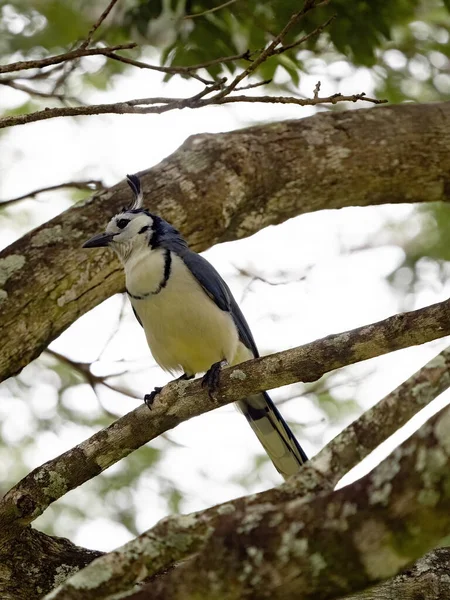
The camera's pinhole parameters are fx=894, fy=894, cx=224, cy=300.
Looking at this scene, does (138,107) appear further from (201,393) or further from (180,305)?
(180,305)

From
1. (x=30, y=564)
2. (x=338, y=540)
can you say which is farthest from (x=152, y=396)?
(x=338, y=540)

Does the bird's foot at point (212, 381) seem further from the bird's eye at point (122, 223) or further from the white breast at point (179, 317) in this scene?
the bird's eye at point (122, 223)

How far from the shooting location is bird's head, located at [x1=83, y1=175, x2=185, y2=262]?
4.38m

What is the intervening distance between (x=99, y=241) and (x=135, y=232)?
282 mm

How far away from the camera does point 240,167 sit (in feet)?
15.7

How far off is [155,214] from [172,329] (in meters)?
0.63

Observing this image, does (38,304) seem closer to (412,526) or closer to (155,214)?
(155,214)

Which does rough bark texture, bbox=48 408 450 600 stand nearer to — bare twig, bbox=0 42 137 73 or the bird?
bare twig, bbox=0 42 137 73

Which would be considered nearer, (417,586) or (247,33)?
(417,586)

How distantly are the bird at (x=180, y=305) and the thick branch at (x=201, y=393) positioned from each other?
0.79 metres

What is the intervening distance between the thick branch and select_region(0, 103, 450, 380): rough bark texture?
0.73 metres

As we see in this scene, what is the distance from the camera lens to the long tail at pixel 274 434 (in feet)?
14.7

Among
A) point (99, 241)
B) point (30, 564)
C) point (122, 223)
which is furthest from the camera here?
point (122, 223)

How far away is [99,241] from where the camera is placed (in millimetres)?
4336
